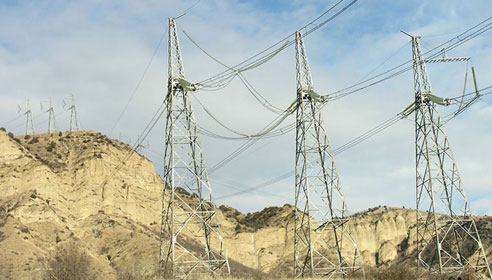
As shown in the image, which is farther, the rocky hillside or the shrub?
the shrub

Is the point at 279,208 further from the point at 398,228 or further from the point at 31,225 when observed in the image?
the point at 31,225

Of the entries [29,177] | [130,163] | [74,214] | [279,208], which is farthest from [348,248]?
[29,177]

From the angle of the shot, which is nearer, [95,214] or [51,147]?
[95,214]

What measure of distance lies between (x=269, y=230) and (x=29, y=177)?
41.5 meters

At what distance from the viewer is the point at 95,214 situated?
6494cm

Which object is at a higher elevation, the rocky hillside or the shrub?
the shrub

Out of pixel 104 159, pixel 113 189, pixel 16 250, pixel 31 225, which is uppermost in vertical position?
pixel 104 159

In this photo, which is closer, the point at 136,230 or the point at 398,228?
the point at 136,230

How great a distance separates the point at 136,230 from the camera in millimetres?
64312

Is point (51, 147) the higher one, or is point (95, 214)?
point (51, 147)

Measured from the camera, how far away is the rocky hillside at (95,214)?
174ft

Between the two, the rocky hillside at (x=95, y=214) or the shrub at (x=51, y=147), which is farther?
the shrub at (x=51, y=147)

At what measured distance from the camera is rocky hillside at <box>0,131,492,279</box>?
2092 inches

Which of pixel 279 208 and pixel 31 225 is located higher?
pixel 279 208
